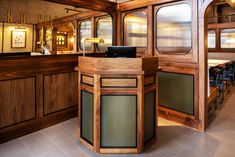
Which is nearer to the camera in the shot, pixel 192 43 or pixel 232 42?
pixel 192 43

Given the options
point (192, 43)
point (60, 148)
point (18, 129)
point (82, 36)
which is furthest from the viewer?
point (82, 36)

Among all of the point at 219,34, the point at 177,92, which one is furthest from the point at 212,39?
the point at 177,92

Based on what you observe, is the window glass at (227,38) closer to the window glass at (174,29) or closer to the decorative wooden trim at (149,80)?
the window glass at (174,29)

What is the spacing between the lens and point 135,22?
448cm

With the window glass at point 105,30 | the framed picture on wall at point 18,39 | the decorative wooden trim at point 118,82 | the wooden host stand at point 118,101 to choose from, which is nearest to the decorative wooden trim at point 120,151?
the wooden host stand at point 118,101

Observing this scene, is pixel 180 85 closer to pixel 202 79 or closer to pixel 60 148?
pixel 202 79

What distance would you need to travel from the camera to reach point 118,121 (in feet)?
8.06

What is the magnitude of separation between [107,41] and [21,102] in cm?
291

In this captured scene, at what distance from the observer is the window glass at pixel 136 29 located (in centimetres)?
430

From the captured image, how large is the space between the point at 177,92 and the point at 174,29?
1.27 m

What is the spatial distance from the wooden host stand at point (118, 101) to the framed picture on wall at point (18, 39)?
226cm

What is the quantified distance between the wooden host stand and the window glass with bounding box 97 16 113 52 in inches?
104

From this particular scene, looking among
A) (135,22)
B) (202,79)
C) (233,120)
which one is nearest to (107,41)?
(135,22)

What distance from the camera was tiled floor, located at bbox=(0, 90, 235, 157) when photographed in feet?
8.27
